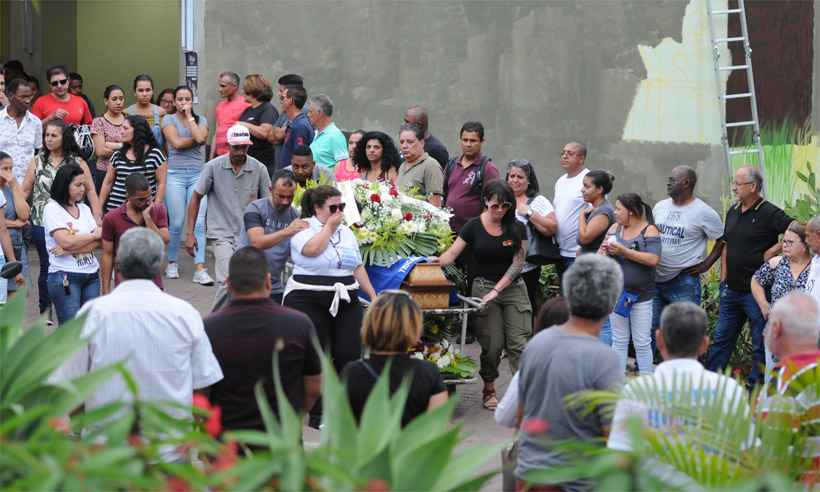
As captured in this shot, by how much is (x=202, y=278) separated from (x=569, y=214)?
449 cm

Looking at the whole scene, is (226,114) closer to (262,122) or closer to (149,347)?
(262,122)

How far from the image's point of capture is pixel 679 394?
17.0 feet

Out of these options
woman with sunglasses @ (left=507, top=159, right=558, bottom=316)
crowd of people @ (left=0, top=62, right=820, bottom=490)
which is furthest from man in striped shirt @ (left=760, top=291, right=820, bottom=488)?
woman with sunglasses @ (left=507, top=159, right=558, bottom=316)

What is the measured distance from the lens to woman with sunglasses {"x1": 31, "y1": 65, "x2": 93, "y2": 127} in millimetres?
15625

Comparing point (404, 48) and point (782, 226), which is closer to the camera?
point (782, 226)

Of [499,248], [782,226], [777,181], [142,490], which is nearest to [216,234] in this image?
[499,248]

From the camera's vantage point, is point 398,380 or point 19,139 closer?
point 398,380

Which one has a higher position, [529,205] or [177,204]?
[529,205]

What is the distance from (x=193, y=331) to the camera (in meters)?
6.21

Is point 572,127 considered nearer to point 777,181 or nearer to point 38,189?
point 777,181

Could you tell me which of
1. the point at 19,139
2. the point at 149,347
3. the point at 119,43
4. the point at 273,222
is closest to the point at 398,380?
the point at 149,347

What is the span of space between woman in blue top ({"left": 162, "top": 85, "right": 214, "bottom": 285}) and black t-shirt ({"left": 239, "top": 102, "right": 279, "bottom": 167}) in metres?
0.63

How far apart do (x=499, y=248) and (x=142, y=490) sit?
6.56 metres

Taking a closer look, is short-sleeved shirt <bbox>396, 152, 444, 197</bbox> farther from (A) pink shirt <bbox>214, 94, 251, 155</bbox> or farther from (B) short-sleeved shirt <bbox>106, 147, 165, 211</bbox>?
(A) pink shirt <bbox>214, 94, 251, 155</bbox>
